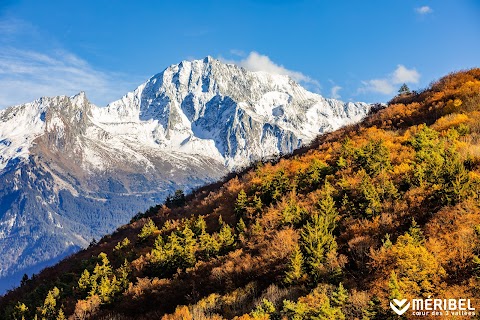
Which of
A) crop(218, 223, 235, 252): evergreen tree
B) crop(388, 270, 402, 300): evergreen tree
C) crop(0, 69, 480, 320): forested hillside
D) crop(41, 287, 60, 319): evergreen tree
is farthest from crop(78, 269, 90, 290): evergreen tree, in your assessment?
crop(388, 270, 402, 300): evergreen tree

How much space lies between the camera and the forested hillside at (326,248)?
19.7m

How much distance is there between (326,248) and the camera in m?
24.7

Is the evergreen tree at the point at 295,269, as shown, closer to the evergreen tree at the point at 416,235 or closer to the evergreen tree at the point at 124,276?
the evergreen tree at the point at 416,235

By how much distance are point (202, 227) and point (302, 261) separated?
16.2m

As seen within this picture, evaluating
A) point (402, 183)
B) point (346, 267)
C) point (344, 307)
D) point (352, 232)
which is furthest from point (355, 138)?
point (344, 307)

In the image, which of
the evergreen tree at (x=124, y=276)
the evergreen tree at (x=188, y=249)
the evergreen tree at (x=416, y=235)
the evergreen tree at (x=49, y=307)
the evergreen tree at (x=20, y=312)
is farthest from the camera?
the evergreen tree at (x=20, y=312)

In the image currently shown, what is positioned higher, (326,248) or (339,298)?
(326,248)

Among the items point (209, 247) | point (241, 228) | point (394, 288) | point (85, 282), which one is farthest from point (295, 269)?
point (85, 282)

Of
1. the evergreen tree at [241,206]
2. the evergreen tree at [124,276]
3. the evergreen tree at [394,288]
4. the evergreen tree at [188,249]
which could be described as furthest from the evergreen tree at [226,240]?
the evergreen tree at [394,288]

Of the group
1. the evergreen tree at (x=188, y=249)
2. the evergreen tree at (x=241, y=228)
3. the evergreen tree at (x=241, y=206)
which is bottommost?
the evergreen tree at (x=188, y=249)

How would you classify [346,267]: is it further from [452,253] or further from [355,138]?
[355,138]

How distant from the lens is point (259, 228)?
3319cm

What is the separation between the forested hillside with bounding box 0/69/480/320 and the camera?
19.7m

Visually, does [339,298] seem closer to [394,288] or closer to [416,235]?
[394,288]
